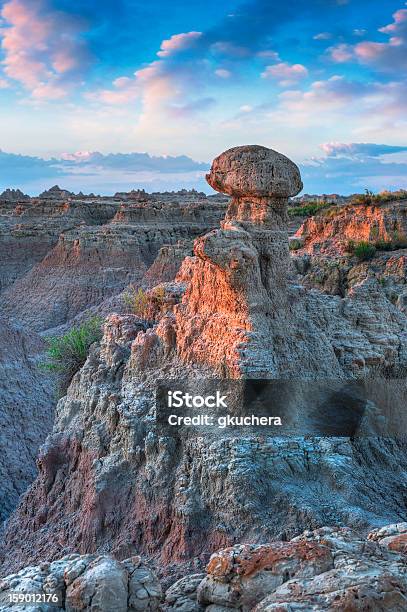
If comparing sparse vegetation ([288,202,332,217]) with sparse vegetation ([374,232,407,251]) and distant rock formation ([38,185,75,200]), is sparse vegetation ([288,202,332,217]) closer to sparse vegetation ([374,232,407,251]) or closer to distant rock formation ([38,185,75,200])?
sparse vegetation ([374,232,407,251])

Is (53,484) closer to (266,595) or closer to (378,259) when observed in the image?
(266,595)

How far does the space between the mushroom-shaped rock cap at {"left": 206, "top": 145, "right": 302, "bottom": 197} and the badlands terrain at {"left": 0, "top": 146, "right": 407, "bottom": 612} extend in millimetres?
22

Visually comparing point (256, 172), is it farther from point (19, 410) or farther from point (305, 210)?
point (305, 210)

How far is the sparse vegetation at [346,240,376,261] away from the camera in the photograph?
27156 mm

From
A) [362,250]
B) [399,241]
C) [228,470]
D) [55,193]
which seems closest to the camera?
[228,470]

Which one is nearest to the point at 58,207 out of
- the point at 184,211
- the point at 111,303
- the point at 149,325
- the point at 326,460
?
the point at 184,211

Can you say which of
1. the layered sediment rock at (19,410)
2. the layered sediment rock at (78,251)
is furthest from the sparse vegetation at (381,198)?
the layered sediment rock at (19,410)

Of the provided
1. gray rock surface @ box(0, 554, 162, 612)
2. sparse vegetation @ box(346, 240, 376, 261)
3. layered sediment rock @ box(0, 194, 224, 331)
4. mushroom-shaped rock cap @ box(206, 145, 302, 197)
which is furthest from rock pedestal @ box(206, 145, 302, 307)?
layered sediment rock @ box(0, 194, 224, 331)

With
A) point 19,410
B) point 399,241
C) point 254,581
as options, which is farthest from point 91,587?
point 399,241

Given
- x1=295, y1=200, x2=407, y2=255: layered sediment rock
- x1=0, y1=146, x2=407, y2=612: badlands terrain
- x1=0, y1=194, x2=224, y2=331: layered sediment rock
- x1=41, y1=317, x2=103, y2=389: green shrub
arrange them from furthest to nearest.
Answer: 1. x1=0, y1=194, x2=224, y2=331: layered sediment rock
2. x1=295, y1=200, x2=407, y2=255: layered sediment rock
3. x1=41, y1=317, x2=103, y2=389: green shrub
4. x1=0, y1=146, x2=407, y2=612: badlands terrain

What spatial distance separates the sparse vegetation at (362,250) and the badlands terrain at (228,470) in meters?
16.6

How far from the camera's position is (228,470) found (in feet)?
24.9

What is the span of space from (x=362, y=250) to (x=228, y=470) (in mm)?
21032

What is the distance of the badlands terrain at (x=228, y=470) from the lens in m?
5.39
